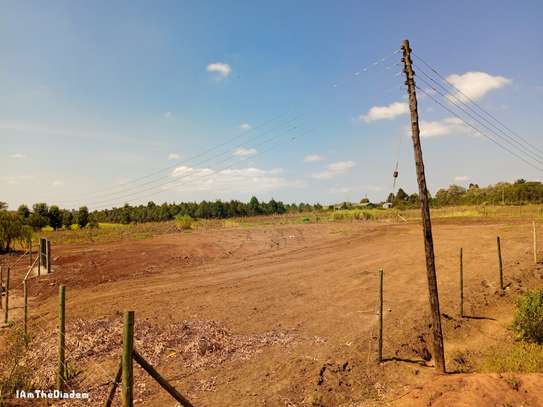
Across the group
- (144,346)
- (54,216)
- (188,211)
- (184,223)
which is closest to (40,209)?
(54,216)

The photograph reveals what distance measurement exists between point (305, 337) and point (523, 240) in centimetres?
2474

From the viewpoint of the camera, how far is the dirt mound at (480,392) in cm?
835

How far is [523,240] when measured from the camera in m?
28.7

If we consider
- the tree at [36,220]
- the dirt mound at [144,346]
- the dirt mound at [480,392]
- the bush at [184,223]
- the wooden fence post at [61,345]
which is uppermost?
the tree at [36,220]

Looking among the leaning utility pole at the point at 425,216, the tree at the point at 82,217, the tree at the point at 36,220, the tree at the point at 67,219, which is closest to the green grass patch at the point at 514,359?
the leaning utility pole at the point at 425,216

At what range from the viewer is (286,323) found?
45.4 ft

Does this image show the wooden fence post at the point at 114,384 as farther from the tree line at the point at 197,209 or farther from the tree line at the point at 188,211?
the tree line at the point at 188,211

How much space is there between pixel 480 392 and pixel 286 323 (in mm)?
6779

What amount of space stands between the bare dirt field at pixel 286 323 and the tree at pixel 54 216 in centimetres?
4436

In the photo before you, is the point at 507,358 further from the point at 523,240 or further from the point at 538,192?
the point at 538,192

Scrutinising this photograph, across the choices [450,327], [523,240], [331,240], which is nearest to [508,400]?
[450,327]

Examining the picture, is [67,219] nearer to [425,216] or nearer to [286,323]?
[286,323]

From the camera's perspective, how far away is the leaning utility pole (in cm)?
1038

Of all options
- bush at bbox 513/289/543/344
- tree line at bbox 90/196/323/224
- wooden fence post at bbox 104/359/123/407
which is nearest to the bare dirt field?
bush at bbox 513/289/543/344
